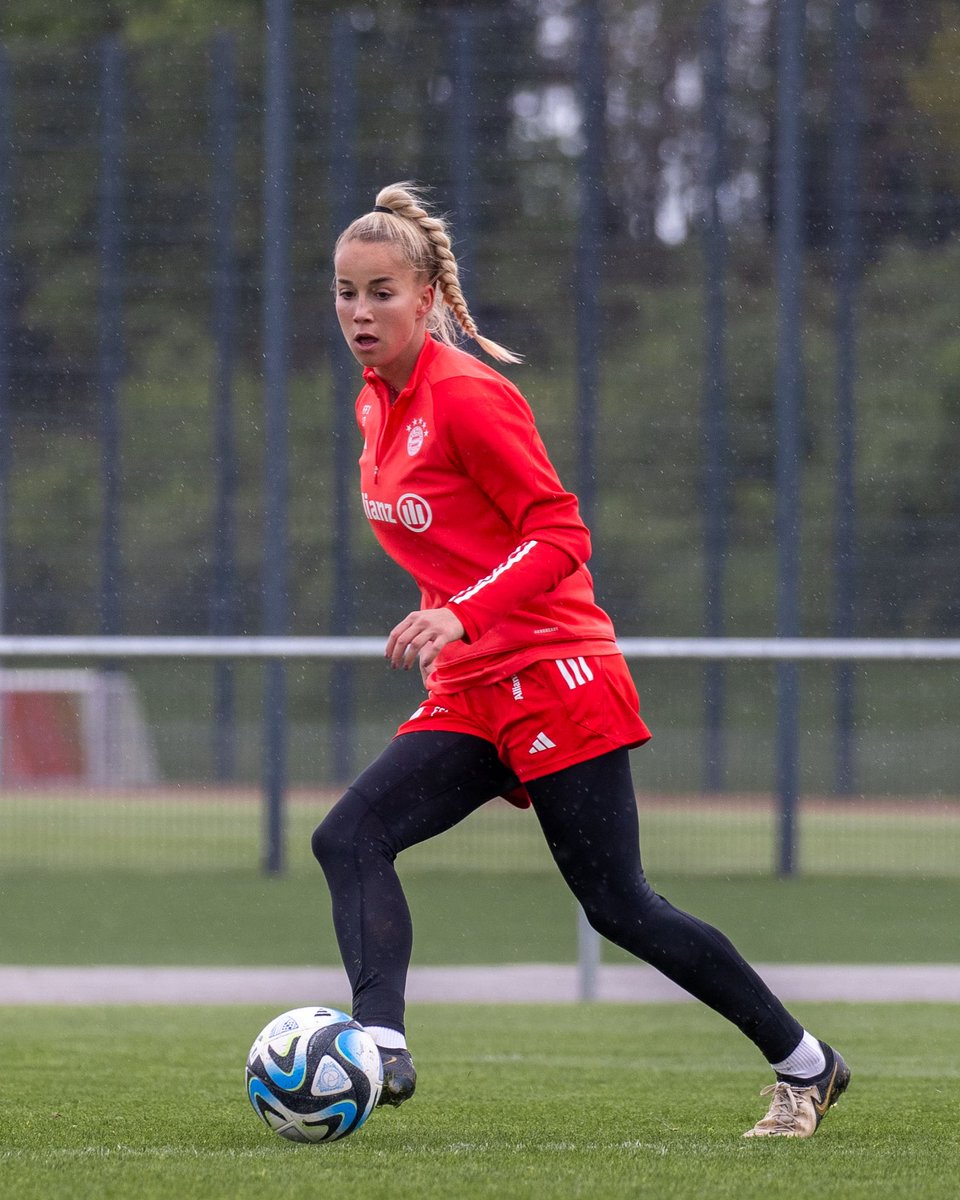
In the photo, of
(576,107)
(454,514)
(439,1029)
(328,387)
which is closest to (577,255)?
Answer: (576,107)

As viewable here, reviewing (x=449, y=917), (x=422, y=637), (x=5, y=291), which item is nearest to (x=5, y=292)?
(x=5, y=291)

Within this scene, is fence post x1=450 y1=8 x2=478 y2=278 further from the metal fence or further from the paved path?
the paved path

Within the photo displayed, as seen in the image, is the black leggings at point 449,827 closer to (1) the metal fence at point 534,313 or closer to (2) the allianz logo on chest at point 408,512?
(2) the allianz logo on chest at point 408,512

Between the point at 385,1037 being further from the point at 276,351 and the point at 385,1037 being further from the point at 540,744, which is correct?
the point at 276,351

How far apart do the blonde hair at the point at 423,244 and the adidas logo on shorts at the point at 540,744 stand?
2.57 ft

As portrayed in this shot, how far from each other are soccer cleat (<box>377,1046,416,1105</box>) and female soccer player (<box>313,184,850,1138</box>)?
0.02 metres

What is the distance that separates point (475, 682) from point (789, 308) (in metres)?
9.12

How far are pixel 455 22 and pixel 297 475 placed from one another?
317 centimetres

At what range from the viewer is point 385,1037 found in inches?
160

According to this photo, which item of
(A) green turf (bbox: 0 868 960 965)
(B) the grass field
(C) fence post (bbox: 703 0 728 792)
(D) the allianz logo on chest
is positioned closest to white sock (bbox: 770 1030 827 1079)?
(D) the allianz logo on chest

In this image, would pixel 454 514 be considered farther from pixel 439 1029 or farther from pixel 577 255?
pixel 577 255

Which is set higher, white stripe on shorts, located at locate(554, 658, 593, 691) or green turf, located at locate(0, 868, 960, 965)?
white stripe on shorts, located at locate(554, 658, 593, 691)

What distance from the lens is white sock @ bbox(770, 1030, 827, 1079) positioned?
14.5ft

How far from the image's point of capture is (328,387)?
13953mm
